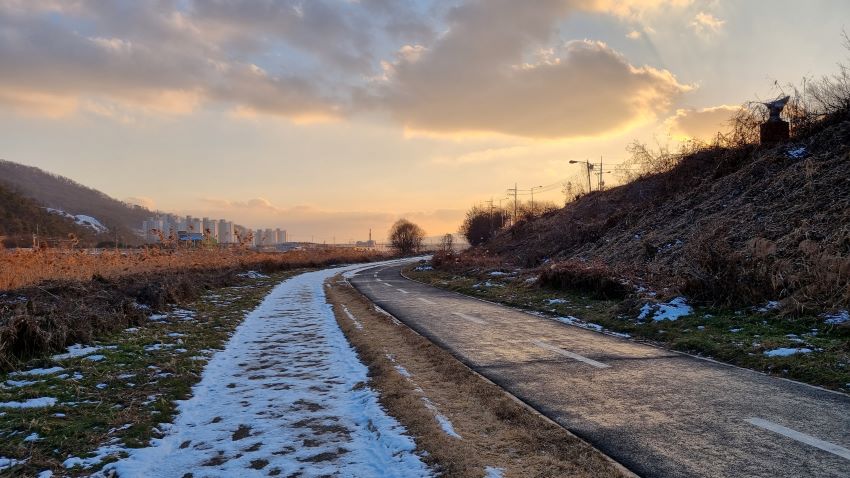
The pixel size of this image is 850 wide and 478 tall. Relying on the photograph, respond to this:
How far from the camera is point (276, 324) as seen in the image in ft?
43.0

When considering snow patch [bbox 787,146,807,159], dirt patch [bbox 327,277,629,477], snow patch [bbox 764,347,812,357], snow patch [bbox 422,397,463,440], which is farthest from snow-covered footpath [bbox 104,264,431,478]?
snow patch [bbox 787,146,807,159]

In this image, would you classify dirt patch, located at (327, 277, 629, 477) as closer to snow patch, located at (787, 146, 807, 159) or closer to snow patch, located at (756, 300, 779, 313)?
snow patch, located at (756, 300, 779, 313)

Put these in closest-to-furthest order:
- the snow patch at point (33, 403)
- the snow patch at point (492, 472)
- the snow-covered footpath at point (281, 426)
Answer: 1. the snow patch at point (492, 472)
2. the snow-covered footpath at point (281, 426)
3. the snow patch at point (33, 403)

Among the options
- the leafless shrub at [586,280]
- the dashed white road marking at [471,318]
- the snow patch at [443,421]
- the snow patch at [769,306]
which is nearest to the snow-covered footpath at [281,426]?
the snow patch at [443,421]

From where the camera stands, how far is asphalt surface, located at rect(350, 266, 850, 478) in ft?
14.1

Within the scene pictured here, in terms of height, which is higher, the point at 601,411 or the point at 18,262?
the point at 18,262

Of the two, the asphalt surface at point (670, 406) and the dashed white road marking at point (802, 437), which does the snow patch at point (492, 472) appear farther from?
the dashed white road marking at point (802, 437)

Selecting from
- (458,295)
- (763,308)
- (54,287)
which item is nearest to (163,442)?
(54,287)

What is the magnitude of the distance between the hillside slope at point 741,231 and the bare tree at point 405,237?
82.4m

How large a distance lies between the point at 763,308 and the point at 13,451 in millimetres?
12984

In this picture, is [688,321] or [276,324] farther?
[276,324]

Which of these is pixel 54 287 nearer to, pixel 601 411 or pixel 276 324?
pixel 276 324

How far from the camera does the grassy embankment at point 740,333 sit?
7203 millimetres

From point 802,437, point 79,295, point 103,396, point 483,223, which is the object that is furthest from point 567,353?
point 483,223
